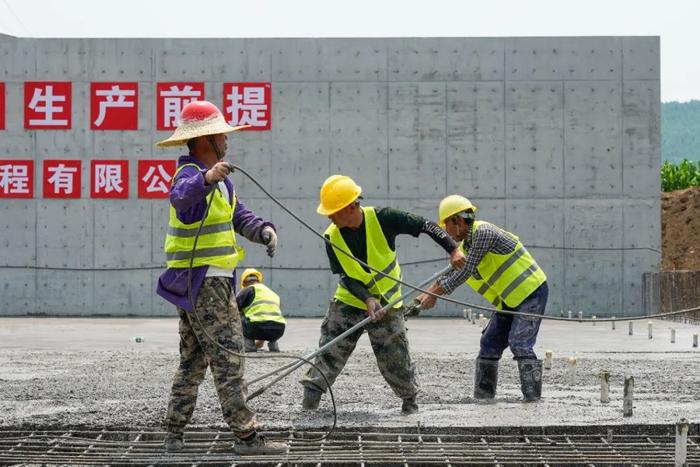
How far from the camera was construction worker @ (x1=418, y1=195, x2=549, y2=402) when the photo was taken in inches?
331

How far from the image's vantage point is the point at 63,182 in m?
24.0

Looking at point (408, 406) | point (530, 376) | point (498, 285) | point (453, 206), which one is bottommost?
point (408, 406)

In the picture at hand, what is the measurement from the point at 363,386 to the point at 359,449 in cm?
331

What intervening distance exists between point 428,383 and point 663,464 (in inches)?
169

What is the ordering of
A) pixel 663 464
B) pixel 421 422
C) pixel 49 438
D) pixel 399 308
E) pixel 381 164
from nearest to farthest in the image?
1. pixel 663 464
2. pixel 49 438
3. pixel 421 422
4. pixel 399 308
5. pixel 381 164

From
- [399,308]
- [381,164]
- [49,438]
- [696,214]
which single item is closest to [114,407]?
[49,438]

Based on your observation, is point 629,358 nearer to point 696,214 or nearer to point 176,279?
point 176,279

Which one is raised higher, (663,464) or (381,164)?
(381,164)

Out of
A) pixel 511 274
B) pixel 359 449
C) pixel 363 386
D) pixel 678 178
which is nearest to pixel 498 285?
pixel 511 274

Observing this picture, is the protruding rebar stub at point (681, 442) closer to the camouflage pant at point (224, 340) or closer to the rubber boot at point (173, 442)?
the camouflage pant at point (224, 340)

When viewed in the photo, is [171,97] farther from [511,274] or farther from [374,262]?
[374,262]

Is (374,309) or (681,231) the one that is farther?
(681,231)

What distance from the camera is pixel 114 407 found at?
321 inches

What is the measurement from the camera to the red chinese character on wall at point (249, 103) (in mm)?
23906
